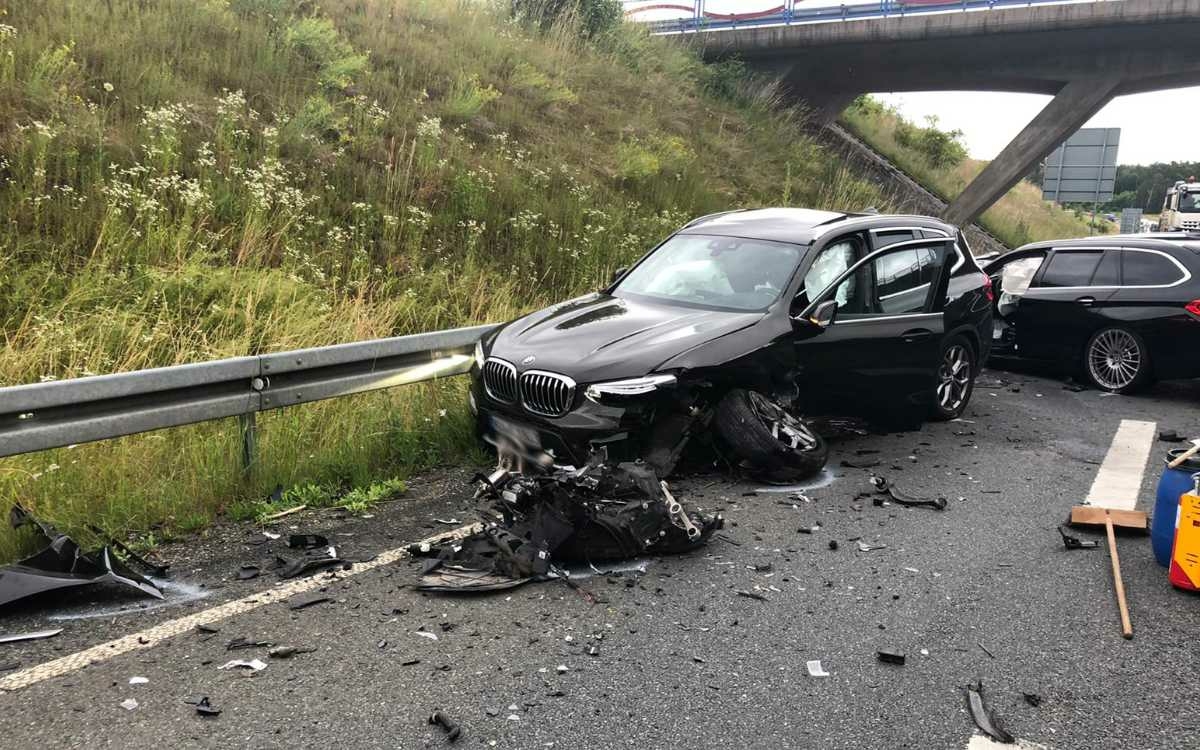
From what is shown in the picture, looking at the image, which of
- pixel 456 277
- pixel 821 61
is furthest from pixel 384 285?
pixel 821 61

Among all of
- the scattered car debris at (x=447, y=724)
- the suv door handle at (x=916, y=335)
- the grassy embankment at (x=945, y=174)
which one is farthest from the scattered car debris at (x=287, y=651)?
the grassy embankment at (x=945, y=174)

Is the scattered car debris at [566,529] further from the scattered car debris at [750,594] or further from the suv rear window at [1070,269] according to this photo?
the suv rear window at [1070,269]

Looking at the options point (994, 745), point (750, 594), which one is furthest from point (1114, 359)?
point (994, 745)

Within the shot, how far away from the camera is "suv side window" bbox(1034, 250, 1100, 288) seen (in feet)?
34.1

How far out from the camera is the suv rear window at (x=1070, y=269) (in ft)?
34.1

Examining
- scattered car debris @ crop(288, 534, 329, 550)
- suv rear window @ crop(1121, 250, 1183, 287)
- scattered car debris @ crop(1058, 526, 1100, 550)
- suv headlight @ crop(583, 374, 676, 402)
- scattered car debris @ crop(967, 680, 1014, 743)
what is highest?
suv rear window @ crop(1121, 250, 1183, 287)

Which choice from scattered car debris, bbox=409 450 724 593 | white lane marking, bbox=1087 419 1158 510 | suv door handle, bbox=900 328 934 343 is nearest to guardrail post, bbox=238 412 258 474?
scattered car debris, bbox=409 450 724 593

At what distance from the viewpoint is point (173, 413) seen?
17.1ft

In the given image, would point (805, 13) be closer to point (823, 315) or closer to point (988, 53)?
point (988, 53)

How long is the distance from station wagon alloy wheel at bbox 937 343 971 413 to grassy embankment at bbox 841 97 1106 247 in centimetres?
2563

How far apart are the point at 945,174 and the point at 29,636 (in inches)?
1395

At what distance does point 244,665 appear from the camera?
3.57m

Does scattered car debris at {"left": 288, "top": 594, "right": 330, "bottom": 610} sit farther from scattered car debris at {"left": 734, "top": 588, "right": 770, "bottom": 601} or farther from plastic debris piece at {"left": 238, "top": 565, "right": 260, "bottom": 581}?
scattered car debris at {"left": 734, "top": 588, "right": 770, "bottom": 601}

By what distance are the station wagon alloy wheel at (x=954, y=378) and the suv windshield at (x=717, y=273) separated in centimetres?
213
